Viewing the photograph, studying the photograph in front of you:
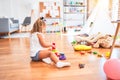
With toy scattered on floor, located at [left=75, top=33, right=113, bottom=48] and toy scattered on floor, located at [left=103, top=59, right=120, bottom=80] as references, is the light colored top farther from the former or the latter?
toy scattered on floor, located at [left=75, top=33, right=113, bottom=48]

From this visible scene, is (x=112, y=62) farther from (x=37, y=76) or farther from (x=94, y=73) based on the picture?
(x=37, y=76)

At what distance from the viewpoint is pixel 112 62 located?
1.61 m

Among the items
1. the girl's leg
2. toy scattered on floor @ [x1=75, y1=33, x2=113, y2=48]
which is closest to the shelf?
toy scattered on floor @ [x1=75, y1=33, x2=113, y2=48]

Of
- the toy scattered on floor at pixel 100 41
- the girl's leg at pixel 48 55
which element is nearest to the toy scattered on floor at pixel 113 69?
the girl's leg at pixel 48 55

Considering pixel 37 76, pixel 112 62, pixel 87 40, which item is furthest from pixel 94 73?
pixel 87 40

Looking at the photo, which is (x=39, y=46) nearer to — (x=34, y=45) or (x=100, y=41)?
(x=34, y=45)

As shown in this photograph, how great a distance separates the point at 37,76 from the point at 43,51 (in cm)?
54

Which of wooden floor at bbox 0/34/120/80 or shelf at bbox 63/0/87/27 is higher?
shelf at bbox 63/0/87/27

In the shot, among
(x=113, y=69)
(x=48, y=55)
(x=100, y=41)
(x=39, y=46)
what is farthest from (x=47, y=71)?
(x=100, y=41)

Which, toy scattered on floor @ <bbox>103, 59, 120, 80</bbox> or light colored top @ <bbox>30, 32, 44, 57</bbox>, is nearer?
toy scattered on floor @ <bbox>103, 59, 120, 80</bbox>

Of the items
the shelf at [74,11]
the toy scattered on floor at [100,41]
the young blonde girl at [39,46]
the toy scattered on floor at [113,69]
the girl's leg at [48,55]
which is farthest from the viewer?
the shelf at [74,11]

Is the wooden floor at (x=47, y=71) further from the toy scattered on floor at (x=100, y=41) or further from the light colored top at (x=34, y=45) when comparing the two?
the toy scattered on floor at (x=100, y=41)

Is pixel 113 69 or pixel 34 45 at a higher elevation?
pixel 34 45

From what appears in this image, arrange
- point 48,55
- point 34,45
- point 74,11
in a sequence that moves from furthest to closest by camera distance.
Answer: point 74,11 → point 34,45 → point 48,55
